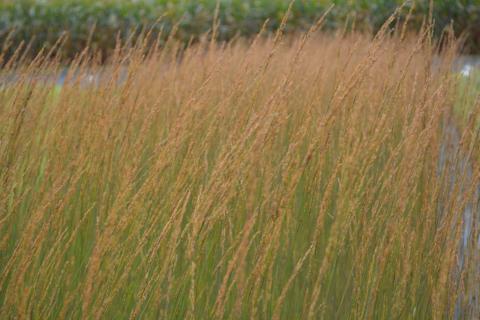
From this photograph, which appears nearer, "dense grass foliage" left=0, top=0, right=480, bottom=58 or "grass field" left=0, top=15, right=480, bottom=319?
"grass field" left=0, top=15, right=480, bottom=319

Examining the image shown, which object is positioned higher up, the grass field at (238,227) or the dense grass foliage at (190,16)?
the dense grass foliage at (190,16)

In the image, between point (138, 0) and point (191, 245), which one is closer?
point (191, 245)

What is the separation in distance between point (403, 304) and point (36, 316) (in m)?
0.97

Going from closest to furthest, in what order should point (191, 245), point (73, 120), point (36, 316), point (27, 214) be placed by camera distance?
1. point (191, 245)
2. point (36, 316)
3. point (27, 214)
4. point (73, 120)

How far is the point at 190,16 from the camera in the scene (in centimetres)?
928

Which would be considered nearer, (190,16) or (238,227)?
(238,227)

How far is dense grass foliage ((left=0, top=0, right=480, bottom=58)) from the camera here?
9133mm

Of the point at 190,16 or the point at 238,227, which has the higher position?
the point at 190,16

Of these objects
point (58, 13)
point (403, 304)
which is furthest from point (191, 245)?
point (58, 13)

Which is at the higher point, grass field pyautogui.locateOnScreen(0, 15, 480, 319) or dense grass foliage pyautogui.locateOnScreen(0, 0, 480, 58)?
dense grass foliage pyautogui.locateOnScreen(0, 0, 480, 58)

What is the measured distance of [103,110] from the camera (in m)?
2.29

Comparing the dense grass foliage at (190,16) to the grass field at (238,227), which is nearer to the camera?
the grass field at (238,227)

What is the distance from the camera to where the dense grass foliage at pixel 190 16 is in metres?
9.13

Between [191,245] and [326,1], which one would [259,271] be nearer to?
[191,245]
